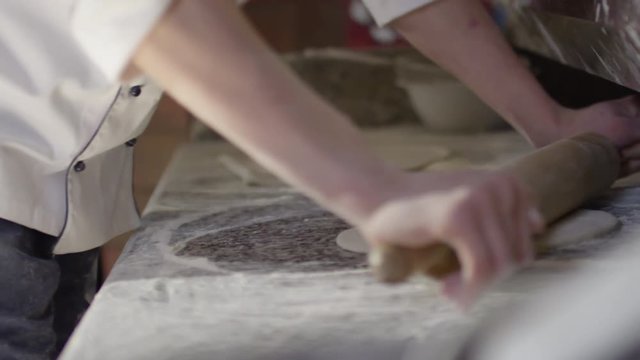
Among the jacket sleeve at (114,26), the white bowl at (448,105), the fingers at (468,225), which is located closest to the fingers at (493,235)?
the fingers at (468,225)

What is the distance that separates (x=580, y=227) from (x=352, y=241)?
0.70 ft

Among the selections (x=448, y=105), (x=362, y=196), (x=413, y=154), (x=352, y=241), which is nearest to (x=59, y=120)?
(x=352, y=241)

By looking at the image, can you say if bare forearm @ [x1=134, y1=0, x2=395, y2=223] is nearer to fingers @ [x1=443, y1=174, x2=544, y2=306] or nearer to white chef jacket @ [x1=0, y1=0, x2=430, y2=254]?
fingers @ [x1=443, y1=174, x2=544, y2=306]

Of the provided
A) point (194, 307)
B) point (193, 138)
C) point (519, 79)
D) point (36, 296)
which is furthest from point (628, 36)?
point (193, 138)

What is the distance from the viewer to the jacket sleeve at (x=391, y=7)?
102 cm

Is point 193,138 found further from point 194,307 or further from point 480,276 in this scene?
point 480,276

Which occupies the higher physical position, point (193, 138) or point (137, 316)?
point (137, 316)

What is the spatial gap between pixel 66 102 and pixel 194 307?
285mm

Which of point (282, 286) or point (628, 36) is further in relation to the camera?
point (628, 36)

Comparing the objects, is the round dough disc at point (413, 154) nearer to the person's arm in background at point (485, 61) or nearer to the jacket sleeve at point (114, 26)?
the person's arm in background at point (485, 61)

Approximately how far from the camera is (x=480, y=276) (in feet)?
2.01

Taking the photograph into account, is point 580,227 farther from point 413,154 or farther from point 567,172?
point 413,154

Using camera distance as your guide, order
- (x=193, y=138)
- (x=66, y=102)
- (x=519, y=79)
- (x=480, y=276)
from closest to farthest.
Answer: (x=480, y=276)
(x=66, y=102)
(x=519, y=79)
(x=193, y=138)

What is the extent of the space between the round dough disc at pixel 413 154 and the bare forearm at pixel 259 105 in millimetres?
782
